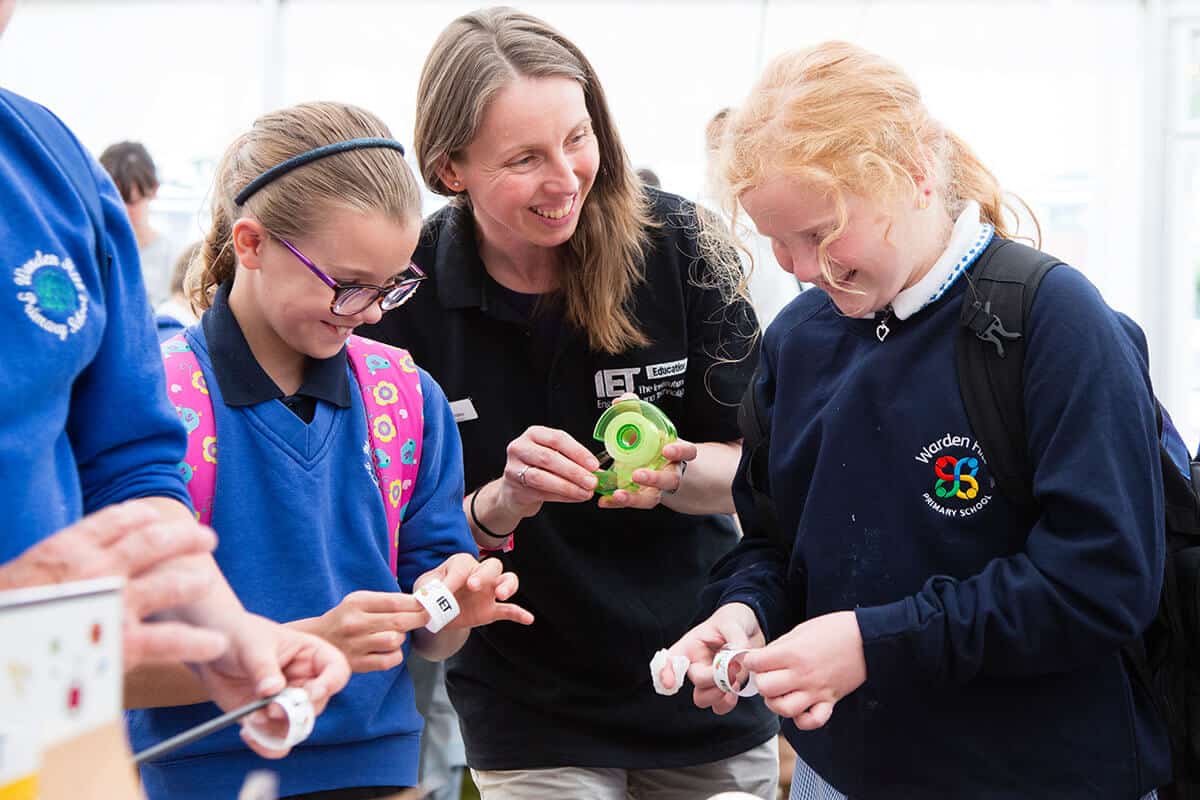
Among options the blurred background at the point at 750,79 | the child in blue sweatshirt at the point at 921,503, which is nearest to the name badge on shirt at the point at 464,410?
the child in blue sweatshirt at the point at 921,503

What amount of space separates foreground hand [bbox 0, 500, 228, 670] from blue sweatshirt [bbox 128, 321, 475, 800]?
63 centimetres

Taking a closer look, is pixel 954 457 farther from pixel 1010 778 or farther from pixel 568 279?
pixel 568 279

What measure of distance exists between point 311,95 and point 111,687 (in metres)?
5.80

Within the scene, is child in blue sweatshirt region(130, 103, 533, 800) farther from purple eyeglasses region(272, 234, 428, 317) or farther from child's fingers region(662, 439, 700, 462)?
child's fingers region(662, 439, 700, 462)

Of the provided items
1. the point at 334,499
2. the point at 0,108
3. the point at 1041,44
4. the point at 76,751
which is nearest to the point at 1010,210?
the point at 334,499

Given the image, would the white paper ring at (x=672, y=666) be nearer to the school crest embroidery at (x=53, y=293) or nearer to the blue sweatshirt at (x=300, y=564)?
the blue sweatshirt at (x=300, y=564)

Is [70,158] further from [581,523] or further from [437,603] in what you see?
[581,523]

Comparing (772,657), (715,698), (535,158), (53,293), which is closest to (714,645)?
(715,698)

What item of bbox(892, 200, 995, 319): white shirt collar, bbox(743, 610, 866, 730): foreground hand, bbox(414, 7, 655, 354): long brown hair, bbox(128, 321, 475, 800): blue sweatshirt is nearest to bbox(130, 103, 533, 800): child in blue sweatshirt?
bbox(128, 321, 475, 800): blue sweatshirt

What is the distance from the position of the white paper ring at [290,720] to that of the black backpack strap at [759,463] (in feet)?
2.95

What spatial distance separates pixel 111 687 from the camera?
34.6 inches

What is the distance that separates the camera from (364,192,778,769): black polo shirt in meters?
2.16

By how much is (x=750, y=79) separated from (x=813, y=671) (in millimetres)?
5211

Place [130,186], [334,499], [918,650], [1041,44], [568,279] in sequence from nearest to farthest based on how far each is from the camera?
[918,650] < [334,499] < [568,279] < [130,186] < [1041,44]
